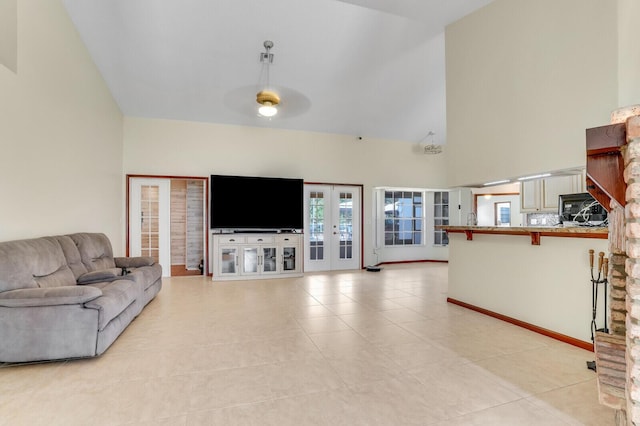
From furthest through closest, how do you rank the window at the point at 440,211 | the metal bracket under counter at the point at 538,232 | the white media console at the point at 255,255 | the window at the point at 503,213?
the window at the point at 503,213
the window at the point at 440,211
the white media console at the point at 255,255
the metal bracket under counter at the point at 538,232

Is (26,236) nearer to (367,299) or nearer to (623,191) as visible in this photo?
(367,299)

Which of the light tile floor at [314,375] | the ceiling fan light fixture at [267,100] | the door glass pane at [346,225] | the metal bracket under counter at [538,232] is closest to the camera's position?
the light tile floor at [314,375]

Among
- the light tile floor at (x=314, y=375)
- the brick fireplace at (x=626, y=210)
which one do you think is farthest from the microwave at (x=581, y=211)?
the brick fireplace at (x=626, y=210)

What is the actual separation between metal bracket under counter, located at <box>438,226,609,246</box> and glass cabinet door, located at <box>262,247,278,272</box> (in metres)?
3.57

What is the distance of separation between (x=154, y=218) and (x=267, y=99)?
366 cm

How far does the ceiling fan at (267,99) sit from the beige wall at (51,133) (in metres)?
2.16

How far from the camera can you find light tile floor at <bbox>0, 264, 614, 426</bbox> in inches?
70.2

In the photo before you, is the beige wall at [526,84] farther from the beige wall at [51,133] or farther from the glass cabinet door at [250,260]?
the beige wall at [51,133]

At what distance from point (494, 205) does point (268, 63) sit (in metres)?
8.78

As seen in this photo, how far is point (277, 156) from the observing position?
6.62 m

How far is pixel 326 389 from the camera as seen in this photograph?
80.4 inches

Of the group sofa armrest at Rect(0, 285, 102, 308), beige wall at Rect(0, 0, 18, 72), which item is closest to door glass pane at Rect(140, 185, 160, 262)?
beige wall at Rect(0, 0, 18, 72)

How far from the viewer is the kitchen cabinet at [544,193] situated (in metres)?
5.01

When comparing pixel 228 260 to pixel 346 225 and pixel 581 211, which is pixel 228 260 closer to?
pixel 346 225
